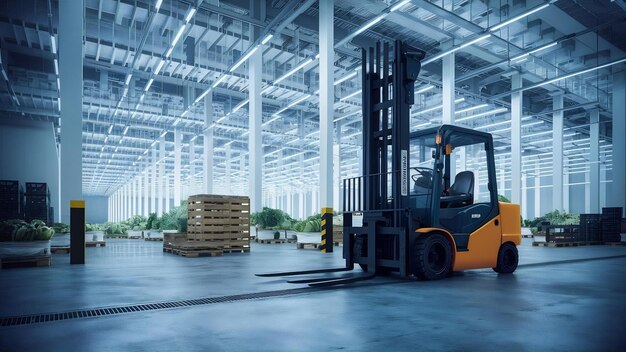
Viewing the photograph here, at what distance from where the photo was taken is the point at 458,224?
7059 millimetres

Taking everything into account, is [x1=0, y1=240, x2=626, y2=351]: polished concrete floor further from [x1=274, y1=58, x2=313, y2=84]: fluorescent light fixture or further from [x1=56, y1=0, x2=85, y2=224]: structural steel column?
[x1=274, y1=58, x2=313, y2=84]: fluorescent light fixture

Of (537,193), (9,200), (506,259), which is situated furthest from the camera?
(537,193)

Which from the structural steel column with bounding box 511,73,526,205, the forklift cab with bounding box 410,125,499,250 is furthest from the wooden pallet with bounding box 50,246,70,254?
the structural steel column with bounding box 511,73,526,205

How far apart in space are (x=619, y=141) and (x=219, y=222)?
18488 mm

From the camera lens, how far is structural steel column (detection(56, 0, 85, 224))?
30.6 ft

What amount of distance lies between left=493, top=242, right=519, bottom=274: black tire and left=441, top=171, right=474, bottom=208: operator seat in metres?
1.09

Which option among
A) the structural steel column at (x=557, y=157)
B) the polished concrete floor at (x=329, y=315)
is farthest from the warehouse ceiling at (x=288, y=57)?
the polished concrete floor at (x=329, y=315)

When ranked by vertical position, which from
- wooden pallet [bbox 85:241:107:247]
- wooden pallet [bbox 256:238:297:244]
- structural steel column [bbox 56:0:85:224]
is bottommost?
wooden pallet [bbox 256:238:297:244]

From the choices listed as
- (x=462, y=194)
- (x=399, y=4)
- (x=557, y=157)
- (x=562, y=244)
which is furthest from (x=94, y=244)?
(x=557, y=157)

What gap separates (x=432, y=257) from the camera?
680 cm

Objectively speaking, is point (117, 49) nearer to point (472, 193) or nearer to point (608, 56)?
point (472, 193)

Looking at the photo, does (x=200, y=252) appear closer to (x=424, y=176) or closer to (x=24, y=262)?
(x=24, y=262)

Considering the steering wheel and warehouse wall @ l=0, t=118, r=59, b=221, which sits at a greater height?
warehouse wall @ l=0, t=118, r=59, b=221

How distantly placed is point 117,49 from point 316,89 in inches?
333
